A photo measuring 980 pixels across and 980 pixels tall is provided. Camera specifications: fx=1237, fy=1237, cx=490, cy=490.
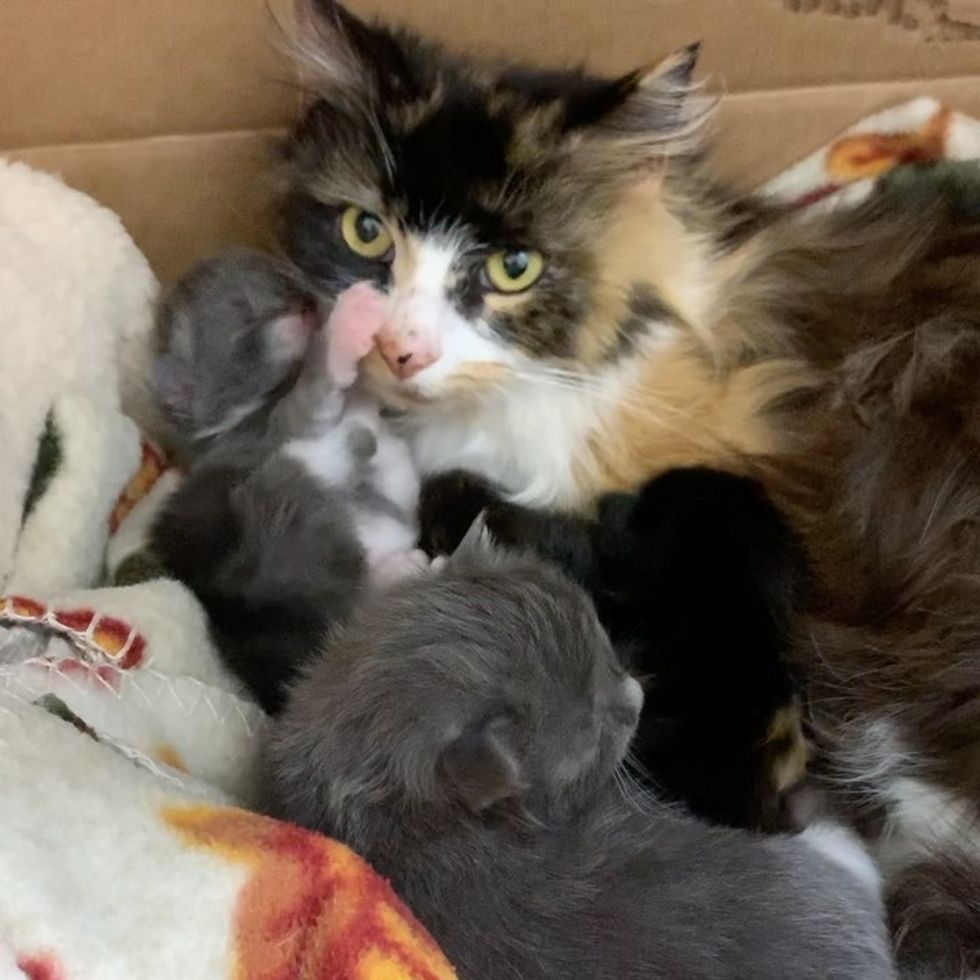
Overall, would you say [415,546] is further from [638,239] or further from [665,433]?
[638,239]

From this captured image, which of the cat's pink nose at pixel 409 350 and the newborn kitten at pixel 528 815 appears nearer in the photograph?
the newborn kitten at pixel 528 815

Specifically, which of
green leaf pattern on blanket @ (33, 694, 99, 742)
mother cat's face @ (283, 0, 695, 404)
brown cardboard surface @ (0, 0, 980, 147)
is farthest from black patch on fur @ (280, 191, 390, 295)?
green leaf pattern on blanket @ (33, 694, 99, 742)

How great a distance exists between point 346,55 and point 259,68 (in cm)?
22

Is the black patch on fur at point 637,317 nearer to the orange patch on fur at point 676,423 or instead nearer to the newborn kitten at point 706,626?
the orange patch on fur at point 676,423

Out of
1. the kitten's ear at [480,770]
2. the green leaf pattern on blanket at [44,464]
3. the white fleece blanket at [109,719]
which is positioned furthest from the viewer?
the green leaf pattern on blanket at [44,464]

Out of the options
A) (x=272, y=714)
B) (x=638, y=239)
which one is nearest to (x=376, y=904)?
(x=272, y=714)

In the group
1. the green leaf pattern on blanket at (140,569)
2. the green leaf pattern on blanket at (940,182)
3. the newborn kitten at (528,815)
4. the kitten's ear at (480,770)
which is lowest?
the green leaf pattern on blanket at (140,569)

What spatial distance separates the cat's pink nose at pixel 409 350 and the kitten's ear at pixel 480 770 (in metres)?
0.41

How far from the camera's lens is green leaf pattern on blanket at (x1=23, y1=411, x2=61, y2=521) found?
4.35 ft

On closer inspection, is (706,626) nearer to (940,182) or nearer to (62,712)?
(62,712)

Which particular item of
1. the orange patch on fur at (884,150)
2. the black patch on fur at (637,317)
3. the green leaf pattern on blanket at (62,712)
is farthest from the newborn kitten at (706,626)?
the orange patch on fur at (884,150)

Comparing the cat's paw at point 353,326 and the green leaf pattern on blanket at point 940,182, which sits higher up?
the green leaf pattern on blanket at point 940,182

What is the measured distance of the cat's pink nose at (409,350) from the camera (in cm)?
122

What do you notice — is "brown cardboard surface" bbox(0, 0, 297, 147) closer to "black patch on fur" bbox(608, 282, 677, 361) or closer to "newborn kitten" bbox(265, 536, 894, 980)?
"black patch on fur" bbox(608, 282, 677, 361)
